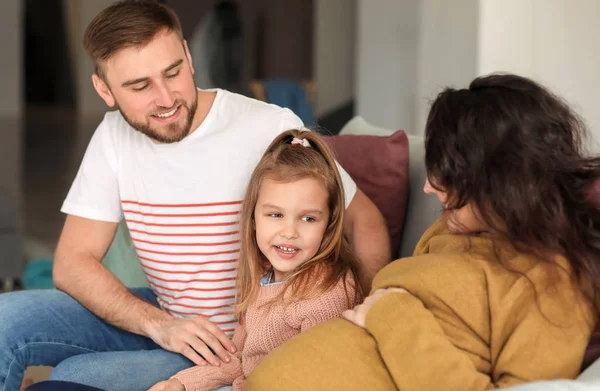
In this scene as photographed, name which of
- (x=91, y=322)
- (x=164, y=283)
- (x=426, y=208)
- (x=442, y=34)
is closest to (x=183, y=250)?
(x=164, y=283)

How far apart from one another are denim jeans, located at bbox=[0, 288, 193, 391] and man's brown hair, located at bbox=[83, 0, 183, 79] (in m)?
0.62

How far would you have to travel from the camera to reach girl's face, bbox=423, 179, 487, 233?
160cm

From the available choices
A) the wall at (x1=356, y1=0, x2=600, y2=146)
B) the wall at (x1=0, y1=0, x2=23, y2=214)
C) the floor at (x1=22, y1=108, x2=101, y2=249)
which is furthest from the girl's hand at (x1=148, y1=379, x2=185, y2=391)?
the wall at (x1=0, y1=0, x2=23, y2=214)

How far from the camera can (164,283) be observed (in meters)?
2.23

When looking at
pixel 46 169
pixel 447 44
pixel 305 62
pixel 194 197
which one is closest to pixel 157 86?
pixel 194 197

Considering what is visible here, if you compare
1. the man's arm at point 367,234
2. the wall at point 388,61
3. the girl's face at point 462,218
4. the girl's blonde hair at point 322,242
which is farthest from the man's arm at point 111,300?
the wall at point 388,61

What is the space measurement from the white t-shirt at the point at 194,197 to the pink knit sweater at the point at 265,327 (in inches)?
8.2

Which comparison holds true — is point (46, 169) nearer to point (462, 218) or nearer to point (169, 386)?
point (169, 386)

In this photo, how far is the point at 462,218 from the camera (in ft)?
5.32

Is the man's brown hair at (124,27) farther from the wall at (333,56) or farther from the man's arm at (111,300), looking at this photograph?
the wall at (333,56)

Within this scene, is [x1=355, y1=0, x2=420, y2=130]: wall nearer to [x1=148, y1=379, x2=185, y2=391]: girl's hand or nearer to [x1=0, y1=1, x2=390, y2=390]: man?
[x1=0, y1=1, x2=390, y2=390]: man

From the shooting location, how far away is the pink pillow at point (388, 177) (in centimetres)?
221

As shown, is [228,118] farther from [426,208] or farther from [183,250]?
[426,208]

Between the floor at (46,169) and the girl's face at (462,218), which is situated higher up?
the girl's face at (462,218)
